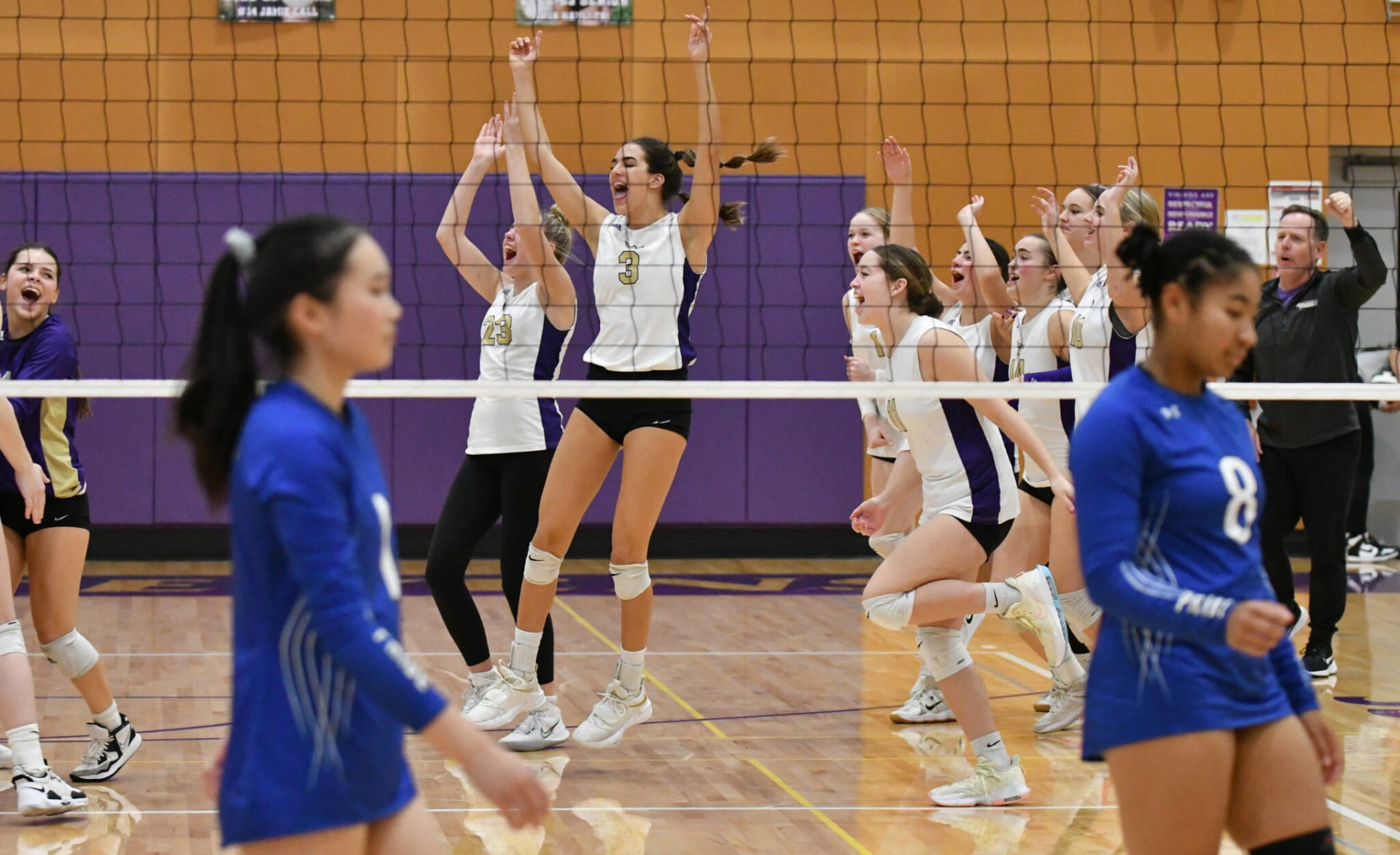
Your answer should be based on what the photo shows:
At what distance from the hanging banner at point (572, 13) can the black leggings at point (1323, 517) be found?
5446 millimetres

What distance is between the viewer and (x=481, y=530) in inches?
202

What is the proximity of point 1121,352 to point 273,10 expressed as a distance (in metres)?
6.63

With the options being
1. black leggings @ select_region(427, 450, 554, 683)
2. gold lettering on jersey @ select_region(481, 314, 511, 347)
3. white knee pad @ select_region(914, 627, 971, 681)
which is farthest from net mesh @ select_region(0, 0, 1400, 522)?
white knee pad @ select_region(914, 627, 971, 681)

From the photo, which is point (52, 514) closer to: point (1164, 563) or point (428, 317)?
point (1164, 563)

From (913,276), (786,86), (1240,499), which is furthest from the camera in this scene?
(786,86)

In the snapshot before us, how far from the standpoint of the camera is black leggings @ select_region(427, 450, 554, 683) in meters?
5.02

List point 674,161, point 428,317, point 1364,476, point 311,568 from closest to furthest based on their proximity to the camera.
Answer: point 311,568
point 674,161
point 1364,476
point 428,317

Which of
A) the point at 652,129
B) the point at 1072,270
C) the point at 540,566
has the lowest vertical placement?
the point at 540,566

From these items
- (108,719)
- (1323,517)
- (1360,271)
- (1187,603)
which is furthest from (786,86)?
(1187,603)

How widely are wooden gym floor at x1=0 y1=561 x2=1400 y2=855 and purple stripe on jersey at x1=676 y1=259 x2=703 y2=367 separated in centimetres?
131

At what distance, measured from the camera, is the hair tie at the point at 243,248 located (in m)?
1.89

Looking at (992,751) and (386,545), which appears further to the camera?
(992,751)

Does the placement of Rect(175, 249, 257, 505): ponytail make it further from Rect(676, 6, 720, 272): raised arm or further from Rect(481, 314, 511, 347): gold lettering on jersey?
Rect(481, 314, 511, 347): gold lettering on jersey

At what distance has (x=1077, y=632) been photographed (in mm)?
5430
